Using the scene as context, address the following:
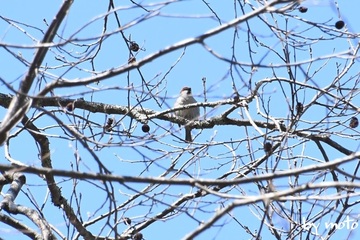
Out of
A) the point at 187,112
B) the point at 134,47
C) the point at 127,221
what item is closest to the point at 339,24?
the point at 134,47

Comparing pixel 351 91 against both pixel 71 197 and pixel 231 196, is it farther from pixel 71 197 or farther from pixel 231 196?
pixel 231 196

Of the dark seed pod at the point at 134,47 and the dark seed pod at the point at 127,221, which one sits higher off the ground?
the dark seed pod at the point at 134,47

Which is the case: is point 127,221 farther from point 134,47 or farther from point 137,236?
point 134,47

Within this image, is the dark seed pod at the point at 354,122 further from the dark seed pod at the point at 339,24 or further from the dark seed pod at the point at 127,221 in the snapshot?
the dark seed pod at the point at 127,221

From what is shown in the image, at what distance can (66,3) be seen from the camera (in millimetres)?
2684

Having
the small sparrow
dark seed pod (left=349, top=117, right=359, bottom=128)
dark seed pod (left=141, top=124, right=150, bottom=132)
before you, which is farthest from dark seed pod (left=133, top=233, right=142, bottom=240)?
dark seed pod (left=349, top=117, right=359, bottom=128)

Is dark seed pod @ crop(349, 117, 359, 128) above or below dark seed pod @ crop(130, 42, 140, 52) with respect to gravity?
below

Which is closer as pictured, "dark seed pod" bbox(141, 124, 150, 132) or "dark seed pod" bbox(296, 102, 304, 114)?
"dark seed pod" bbox(296, 102, 304, 114)

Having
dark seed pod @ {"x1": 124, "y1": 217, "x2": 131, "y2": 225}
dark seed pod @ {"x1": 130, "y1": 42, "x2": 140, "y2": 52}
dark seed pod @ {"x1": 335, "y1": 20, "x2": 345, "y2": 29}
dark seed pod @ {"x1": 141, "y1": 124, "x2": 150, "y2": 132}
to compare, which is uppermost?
dark seed pod @ {"x1": 130, "y1": 42, "x2": 140, "y2": 52}

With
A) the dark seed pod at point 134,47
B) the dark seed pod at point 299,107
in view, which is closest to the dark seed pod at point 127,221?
the dark seed pod at point 299,107

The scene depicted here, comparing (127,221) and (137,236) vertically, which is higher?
(127,221)

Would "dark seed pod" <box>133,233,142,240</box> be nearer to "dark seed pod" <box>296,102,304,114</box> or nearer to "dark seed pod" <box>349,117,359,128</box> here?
"dark seed pod" <box>296,102,304,114</box>

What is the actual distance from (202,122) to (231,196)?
3086mm

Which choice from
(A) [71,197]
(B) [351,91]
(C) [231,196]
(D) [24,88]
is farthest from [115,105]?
(C) [231,196]
